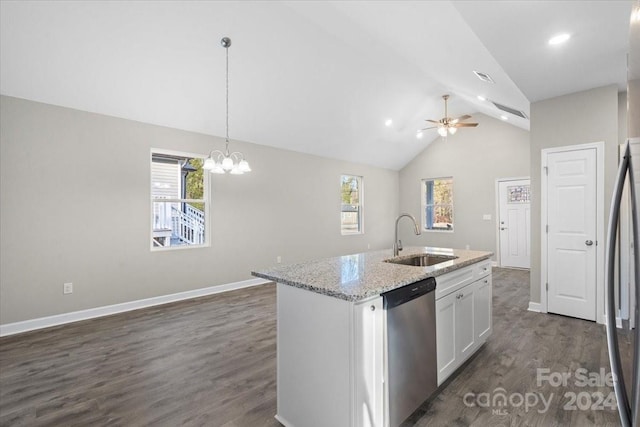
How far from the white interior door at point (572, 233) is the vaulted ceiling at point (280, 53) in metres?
0.90

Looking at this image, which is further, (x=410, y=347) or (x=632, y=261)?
(x=410, y=347)

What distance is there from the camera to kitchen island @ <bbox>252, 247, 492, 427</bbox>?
151 centimetres

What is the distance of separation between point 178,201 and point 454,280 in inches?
160

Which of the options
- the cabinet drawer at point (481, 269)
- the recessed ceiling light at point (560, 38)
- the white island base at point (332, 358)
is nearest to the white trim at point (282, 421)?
the white island base at point (332, 358)

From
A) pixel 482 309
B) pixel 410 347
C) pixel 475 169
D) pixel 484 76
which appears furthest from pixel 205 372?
pixel 475 169

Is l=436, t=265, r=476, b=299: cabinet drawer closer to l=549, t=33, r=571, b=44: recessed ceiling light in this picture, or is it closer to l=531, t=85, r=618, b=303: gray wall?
l=549, t=33, r=571, b=44: recessed ceiling light

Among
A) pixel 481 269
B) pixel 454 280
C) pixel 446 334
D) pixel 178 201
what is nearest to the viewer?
pixel 446 334

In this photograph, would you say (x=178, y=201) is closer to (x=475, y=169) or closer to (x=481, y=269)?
(x=481, y=269)

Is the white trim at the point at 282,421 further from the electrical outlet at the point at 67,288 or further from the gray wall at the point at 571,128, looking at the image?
the gray wall at the point at 571,128

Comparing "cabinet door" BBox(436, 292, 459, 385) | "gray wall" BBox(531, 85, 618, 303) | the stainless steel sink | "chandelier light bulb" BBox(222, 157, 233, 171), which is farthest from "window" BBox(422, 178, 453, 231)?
"chandelier light bulb" BBox(222, 157, 233, 171)

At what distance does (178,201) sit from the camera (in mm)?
4719

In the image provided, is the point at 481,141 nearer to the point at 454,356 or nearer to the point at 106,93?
the point at 454,356

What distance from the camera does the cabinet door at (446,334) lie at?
208 centimetres

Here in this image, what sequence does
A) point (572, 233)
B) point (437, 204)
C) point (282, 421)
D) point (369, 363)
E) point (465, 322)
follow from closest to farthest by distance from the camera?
point (369, 363) → point (282, 421) → point (465, 322) → point (572, 233) → point (437, 204)
